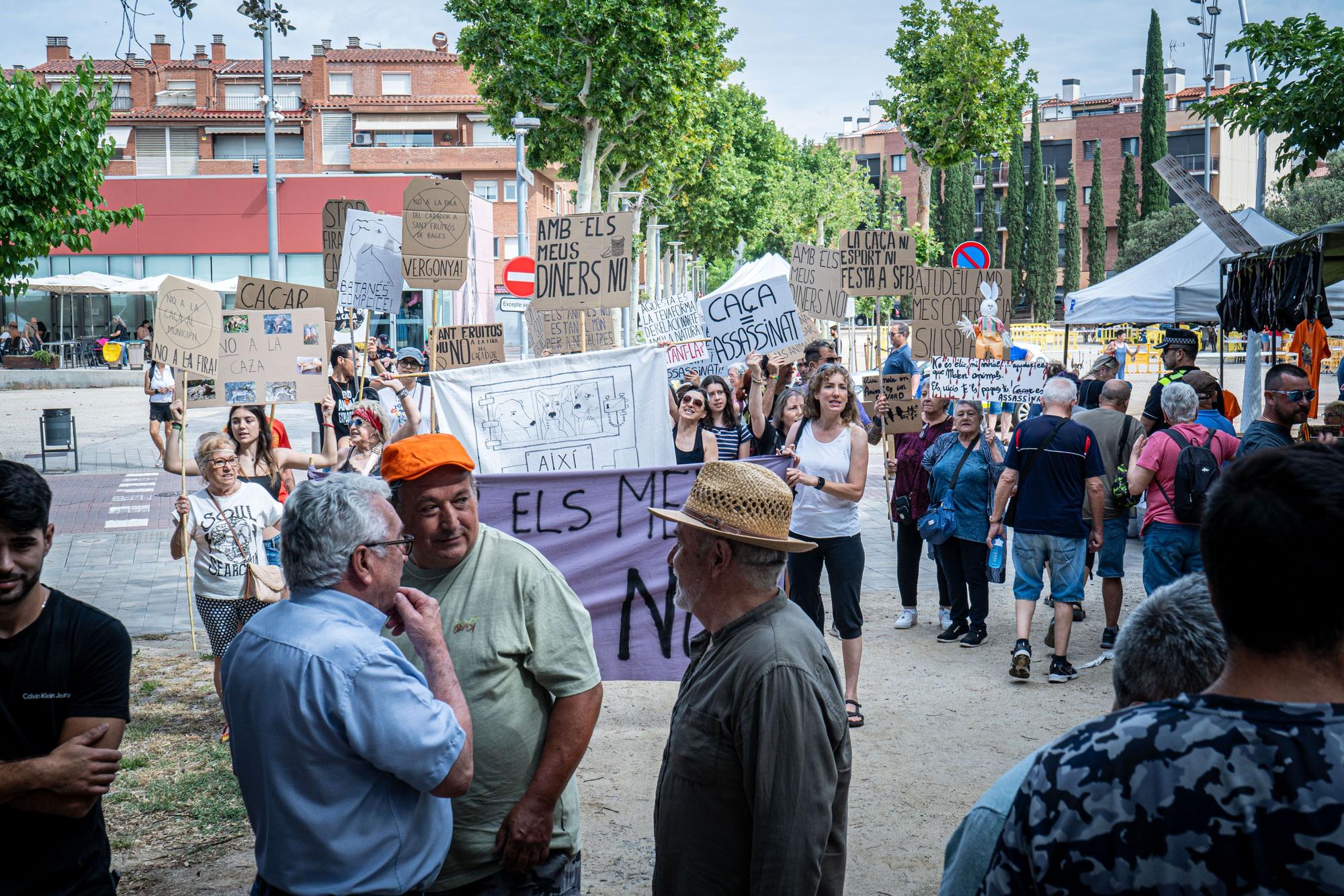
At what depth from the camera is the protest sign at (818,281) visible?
12.3m

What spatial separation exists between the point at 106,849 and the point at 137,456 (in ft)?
60.5

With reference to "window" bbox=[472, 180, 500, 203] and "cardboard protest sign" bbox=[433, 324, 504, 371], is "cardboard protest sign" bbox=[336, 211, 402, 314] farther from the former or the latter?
"window" bbox=[472, 180, 500, 203]

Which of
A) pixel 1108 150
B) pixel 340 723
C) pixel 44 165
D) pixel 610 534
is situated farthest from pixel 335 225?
pixel 1108 150

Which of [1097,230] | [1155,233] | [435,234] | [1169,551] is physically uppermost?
[1097,230]

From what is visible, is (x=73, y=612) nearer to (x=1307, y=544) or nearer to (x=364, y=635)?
(x=364, y=635)

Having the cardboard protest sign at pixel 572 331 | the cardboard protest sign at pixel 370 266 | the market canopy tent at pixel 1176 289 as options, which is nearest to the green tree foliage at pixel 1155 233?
the market canopy tent at pixel 1176 289

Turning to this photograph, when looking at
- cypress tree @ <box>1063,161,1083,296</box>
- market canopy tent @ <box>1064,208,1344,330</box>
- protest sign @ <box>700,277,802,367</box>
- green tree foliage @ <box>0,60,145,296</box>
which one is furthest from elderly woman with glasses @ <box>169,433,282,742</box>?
cypress tree @ <box>1063,161,1083,296</box>

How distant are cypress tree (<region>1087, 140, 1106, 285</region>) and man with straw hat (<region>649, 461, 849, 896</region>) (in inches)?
3240

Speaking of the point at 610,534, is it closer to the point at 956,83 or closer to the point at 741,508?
the point at 741,508

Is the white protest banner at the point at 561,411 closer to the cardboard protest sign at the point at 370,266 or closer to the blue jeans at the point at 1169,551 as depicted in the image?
the blue jeans at the point at 1169,551

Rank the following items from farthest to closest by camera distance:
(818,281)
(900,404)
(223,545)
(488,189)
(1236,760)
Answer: (488,189), (818,281), (900,404), (223,545), (1236,760)

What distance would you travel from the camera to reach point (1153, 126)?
6856cm

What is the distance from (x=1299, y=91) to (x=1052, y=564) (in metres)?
4.71

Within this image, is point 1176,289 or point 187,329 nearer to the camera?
point 187,329
